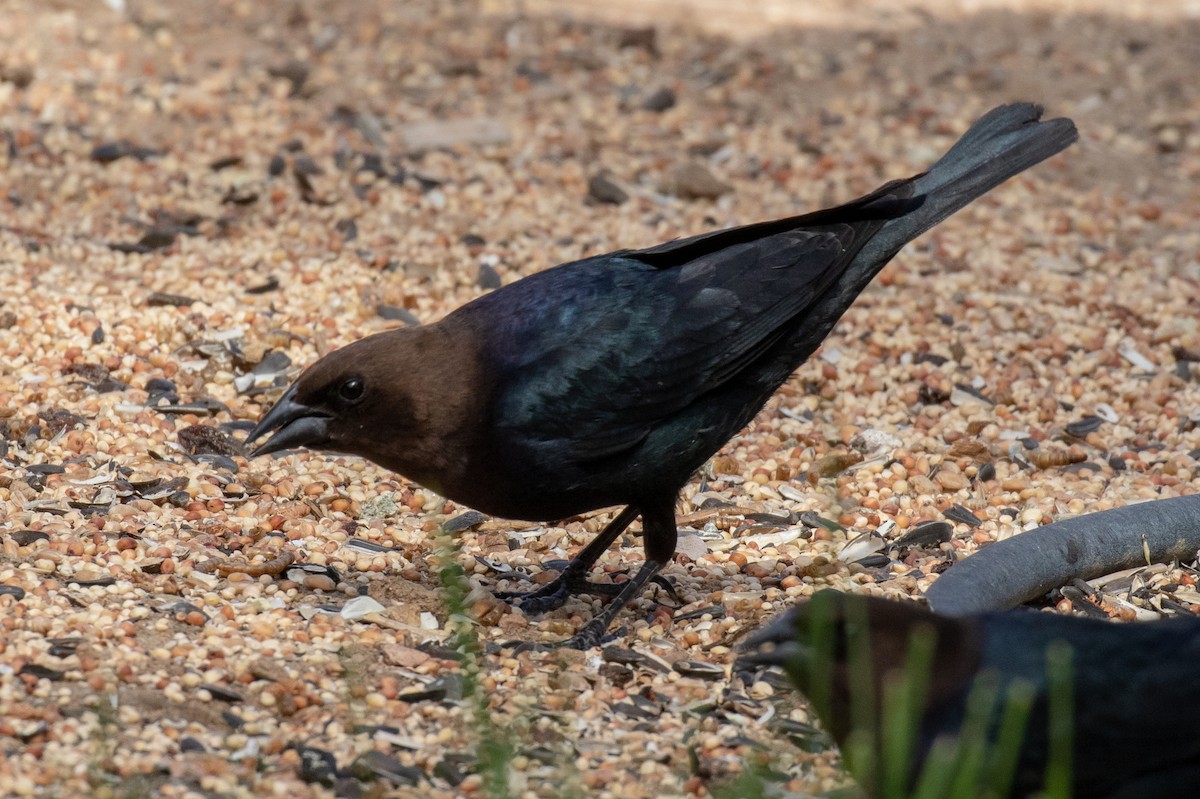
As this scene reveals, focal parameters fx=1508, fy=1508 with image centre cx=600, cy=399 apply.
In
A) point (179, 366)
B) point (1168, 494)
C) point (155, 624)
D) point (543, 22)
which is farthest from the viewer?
point (543, 22)

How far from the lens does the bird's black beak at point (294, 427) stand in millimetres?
4199

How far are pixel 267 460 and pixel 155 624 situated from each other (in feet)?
4.12

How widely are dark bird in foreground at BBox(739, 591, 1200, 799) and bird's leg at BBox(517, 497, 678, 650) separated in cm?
128

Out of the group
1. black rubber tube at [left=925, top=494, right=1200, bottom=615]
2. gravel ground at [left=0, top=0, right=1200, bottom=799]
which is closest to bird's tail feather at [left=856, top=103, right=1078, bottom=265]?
gravel ground at [left=0, top=0, right=1200, bottom=799]

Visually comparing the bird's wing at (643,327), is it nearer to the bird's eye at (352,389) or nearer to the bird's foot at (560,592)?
the bird's eye at (352,389)

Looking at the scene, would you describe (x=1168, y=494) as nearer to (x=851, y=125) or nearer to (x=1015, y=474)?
(x=1015, y=474)

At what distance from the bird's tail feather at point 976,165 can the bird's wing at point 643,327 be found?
200 millimetres

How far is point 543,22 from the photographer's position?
9.73 m

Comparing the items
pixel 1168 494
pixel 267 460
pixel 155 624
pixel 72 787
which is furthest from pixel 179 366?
pixel 1168 494

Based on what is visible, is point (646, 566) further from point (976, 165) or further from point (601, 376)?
point (976, 165)

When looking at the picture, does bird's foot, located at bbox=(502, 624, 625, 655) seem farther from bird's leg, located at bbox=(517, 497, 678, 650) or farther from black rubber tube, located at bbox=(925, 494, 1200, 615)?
black rubber tube, located at bbox=(925, 494, 1200, 615)

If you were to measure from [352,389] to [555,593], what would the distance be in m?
0.97

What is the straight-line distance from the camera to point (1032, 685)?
305cm

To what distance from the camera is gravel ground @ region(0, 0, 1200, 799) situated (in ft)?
12.5
